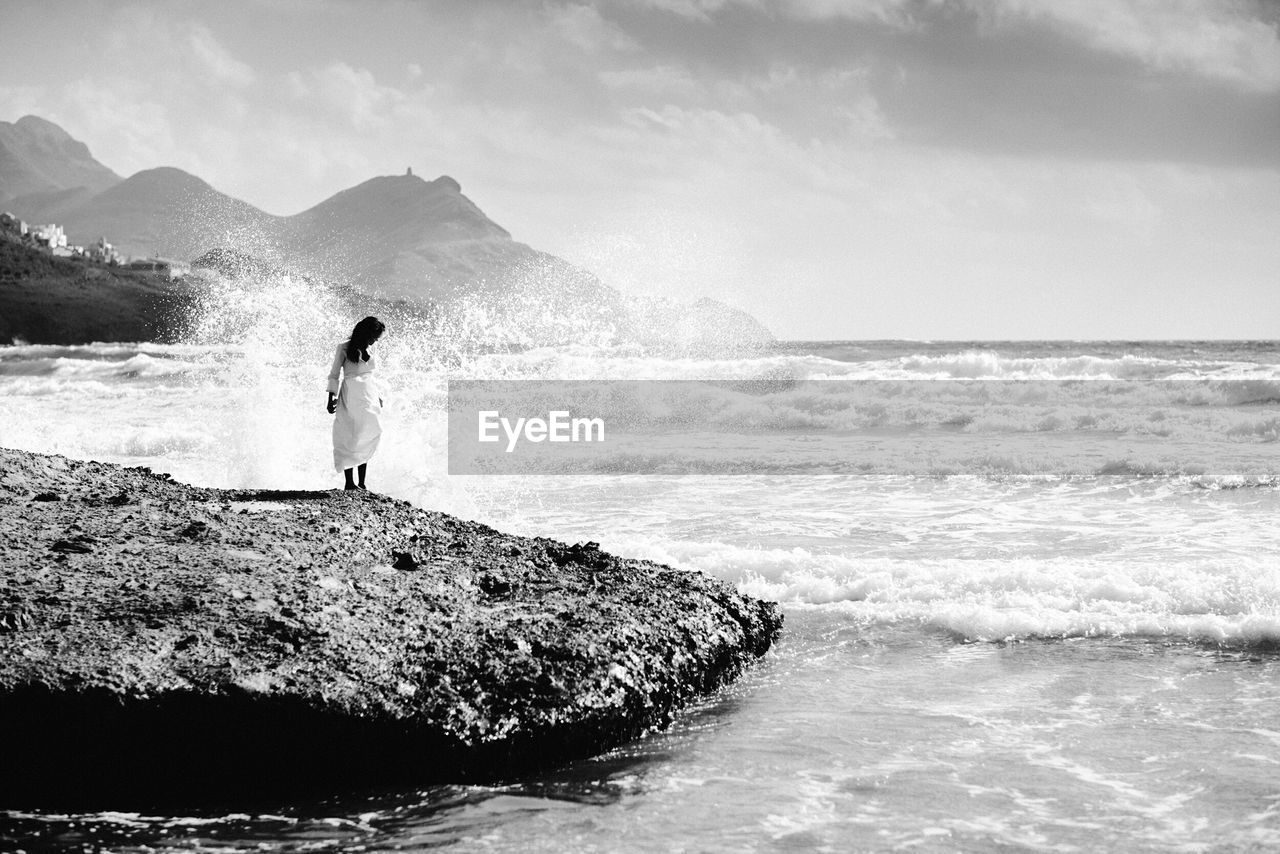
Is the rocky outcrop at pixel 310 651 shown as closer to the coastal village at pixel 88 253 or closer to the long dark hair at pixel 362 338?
the long dark hair at pixel 362 338

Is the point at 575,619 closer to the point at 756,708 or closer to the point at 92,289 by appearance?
the point at 756,708

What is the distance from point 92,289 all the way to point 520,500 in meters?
98.1

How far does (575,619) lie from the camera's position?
4.94 meters

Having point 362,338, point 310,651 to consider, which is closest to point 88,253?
point 362,338

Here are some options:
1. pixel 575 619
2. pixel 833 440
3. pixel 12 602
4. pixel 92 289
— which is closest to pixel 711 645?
pixel 575 619

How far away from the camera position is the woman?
8844 millimetres

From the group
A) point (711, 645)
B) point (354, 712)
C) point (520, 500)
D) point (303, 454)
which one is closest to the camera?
point (354, 712)

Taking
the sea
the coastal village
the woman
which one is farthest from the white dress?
the coastal village

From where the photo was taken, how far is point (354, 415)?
29.0ft

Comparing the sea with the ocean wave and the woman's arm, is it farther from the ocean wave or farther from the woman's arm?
the woman's arm

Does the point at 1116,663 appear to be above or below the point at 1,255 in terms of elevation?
below

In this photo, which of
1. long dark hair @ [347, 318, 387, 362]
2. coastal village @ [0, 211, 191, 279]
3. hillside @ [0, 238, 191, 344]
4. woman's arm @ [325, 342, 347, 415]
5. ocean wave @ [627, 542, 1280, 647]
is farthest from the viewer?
coastal village @ [0, 211, 191, 279]

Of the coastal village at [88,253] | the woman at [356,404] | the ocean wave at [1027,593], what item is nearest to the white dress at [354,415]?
the woman at [356,404]

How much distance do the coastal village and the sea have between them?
112m
